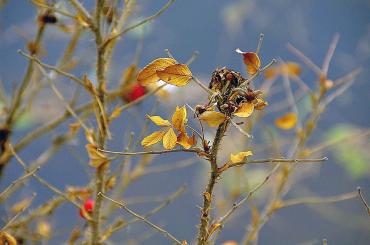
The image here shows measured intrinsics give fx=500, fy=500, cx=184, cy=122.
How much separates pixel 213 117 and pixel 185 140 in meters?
0.05

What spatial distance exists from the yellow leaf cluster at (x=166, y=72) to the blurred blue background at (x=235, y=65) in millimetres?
2073

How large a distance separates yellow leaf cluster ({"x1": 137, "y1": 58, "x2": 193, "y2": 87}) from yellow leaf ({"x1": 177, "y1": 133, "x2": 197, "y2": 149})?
0.04 metres

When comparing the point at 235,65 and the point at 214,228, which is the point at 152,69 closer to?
the point at 214,228

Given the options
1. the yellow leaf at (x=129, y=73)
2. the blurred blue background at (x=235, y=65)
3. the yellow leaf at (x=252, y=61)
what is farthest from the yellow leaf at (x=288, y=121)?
the blurred blue background at (x=235, y=65)

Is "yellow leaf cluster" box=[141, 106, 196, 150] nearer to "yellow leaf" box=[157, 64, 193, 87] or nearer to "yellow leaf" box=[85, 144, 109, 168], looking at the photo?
"yellow leaf" box=[157, 64, 193, 87]

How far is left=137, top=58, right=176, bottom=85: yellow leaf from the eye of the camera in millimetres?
408

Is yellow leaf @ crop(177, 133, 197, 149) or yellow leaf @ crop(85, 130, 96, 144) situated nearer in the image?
yellow leaf @ crop(177, 133, 197, 149)

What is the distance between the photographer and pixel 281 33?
2674 millimetres

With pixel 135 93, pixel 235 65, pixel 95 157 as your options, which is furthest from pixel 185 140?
pixel 235 65

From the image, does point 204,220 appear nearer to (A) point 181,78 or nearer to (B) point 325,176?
(A) point 181,78

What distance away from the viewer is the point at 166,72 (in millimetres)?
406

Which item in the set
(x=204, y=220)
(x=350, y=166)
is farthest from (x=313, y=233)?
(x=204, y=220)

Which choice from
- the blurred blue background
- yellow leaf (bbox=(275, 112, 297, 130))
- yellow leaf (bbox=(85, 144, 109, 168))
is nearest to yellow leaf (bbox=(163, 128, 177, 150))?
yellow leaf (bbox=(85, 144, 109, 168))

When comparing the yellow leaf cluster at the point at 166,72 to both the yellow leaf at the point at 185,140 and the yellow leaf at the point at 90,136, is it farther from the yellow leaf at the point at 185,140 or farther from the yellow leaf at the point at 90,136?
the yellow leaf at the point at 90,136
